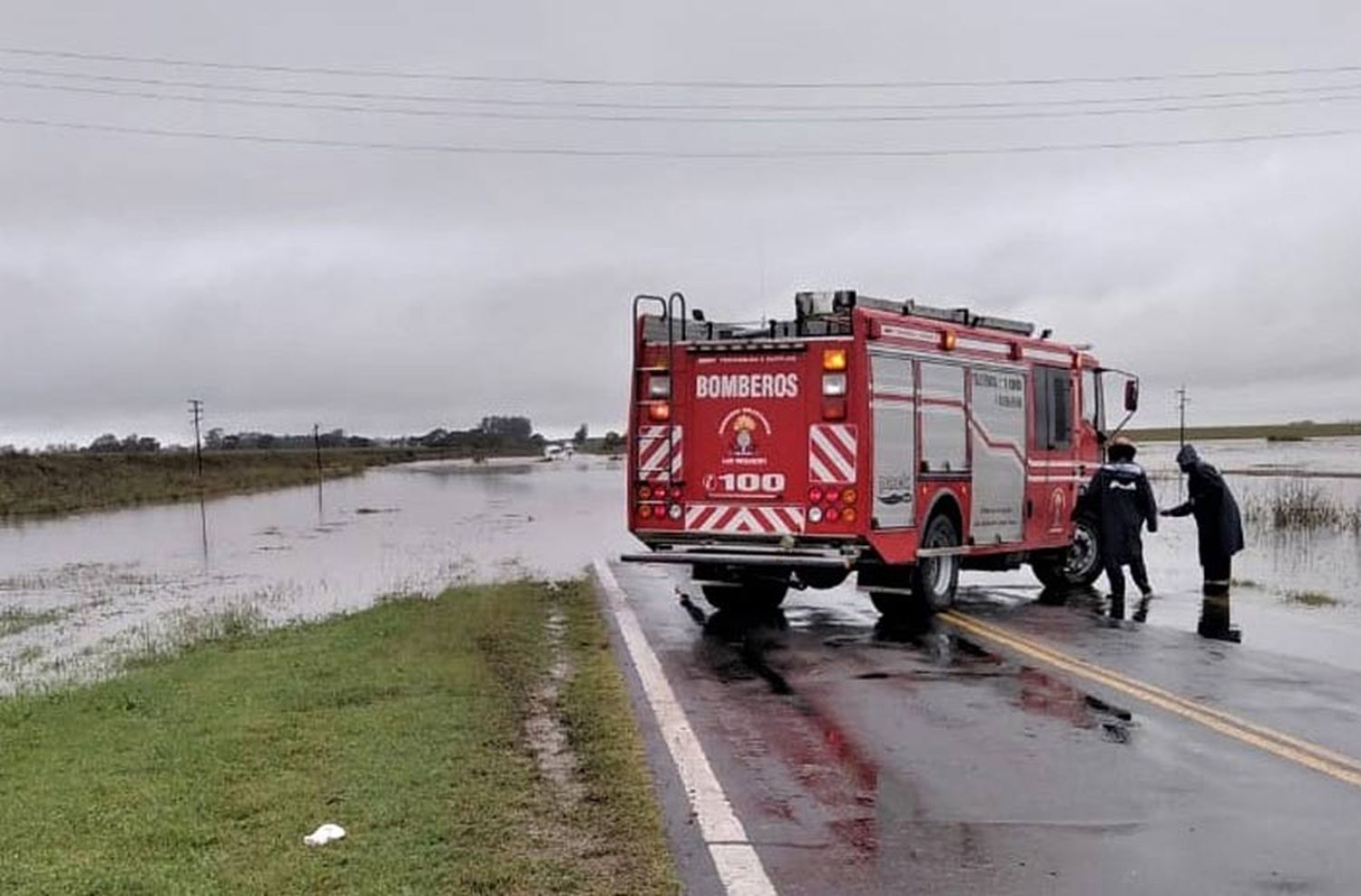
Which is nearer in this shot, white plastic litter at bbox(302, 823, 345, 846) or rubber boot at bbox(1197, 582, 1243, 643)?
white plastic litter at bbox(302, 823, 345, 846)

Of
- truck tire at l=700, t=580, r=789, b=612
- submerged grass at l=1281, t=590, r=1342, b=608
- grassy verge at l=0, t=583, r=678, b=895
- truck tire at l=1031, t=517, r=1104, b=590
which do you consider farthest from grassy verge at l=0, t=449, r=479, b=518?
submerged grass at l=1281, t=590, r=1342, b=608

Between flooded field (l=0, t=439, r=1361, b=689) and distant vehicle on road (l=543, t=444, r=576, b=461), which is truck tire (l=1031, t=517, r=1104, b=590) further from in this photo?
distant vehicle on road (l=543, t=444, r=576, b=461)

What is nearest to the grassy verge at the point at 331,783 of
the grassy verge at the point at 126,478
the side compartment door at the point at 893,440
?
the side compartment door at the point at 893,440

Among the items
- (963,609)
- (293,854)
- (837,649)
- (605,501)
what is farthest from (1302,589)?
(605,501)

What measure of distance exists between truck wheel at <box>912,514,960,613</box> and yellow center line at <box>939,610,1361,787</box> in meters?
1.57

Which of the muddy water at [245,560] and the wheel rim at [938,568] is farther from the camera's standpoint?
the muddy water at [245,560]

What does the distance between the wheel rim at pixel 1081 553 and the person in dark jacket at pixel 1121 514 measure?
3.27 feet

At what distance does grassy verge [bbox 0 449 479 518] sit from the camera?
6769 centimetres

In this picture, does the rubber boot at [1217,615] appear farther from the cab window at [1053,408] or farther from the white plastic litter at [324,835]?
the white plastic litter at [324,835]

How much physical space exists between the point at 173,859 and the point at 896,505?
Result: 883cm

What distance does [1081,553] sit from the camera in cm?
1716

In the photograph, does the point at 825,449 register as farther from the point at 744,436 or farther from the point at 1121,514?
the point at 1121,514

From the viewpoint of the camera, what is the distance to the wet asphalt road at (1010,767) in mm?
5352

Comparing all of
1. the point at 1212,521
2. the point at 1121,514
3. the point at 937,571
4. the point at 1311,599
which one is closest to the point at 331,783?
the point at 937,571
